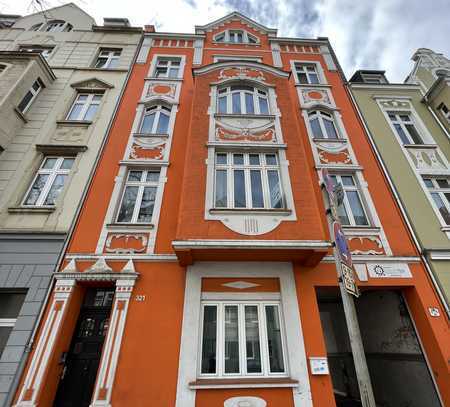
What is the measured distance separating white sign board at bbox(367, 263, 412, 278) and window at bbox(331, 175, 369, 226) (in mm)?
1330

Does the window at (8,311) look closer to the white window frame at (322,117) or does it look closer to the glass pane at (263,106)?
the glass pane at (263,106)

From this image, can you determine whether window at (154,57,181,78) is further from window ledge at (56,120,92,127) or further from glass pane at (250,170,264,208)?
glass pane at (250,170,264,208)

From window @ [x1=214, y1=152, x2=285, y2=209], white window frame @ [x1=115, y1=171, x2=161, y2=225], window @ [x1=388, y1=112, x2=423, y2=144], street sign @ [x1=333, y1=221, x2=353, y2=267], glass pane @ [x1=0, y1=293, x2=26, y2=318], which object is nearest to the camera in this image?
street sign @ [x1=333, y1=221, x2=353, y2=267]

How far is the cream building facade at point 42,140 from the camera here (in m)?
5.66

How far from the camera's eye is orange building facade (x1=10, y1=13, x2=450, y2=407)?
498cm

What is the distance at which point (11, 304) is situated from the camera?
5.66m

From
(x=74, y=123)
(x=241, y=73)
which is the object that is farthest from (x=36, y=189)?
(x=241, y=73)

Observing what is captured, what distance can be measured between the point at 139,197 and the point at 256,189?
358cm

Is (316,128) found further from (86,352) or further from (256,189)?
(86,352)

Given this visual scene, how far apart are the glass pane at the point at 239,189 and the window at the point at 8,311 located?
5743 mm

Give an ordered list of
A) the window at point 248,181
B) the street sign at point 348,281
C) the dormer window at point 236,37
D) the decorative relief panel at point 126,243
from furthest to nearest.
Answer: the dormer window at point 236,37
the window at point 248,181
the decorative relief panel at point 126,243
the street sign at point 348,281

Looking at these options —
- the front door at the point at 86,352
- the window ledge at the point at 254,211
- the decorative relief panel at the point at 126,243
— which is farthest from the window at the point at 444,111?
the front door at the point at 86,352

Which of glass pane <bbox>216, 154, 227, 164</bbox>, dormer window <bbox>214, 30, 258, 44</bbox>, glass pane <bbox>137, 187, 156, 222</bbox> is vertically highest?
dormer window <bbox>214, 30, 258, 44</bbox>

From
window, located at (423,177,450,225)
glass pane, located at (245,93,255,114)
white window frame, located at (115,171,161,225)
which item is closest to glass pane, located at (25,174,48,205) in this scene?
white window frame, located at (115,171,161,225)
